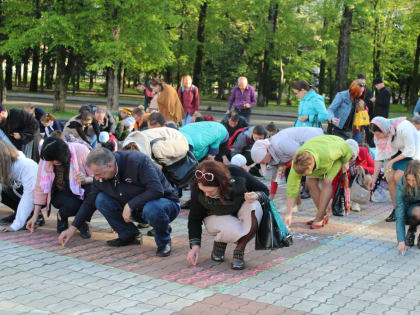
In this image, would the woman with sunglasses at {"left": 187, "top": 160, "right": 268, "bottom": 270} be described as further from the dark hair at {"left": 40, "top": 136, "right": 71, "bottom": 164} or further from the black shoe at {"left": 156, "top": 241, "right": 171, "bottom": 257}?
the dark hair at {"left": 40, "top": 136, "right": 71, "bottom": 164}

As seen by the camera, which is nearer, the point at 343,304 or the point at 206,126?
the point at 343,304

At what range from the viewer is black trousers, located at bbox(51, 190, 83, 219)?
611 cm

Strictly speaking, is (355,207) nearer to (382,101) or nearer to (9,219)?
(9,219)

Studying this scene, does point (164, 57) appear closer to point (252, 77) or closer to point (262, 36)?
point (262, 36)

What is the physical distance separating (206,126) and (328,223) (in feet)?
6.94

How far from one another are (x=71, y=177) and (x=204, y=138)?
2.18 metres

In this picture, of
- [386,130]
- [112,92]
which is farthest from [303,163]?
[112,92]

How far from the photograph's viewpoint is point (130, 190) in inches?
214

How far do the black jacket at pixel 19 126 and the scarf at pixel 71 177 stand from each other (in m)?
2.52

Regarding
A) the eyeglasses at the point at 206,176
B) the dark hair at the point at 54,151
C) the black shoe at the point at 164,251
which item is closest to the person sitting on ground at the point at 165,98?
the dark hair at the point at 54,151

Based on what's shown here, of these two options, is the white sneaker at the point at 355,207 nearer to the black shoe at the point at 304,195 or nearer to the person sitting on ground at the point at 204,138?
the black shoe at the point at 304,195

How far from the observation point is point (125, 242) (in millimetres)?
5844

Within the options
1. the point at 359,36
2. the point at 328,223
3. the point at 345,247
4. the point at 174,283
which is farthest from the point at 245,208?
the point at 359,36

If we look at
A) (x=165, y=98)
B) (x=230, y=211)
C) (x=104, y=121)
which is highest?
(x=165, y=98)
